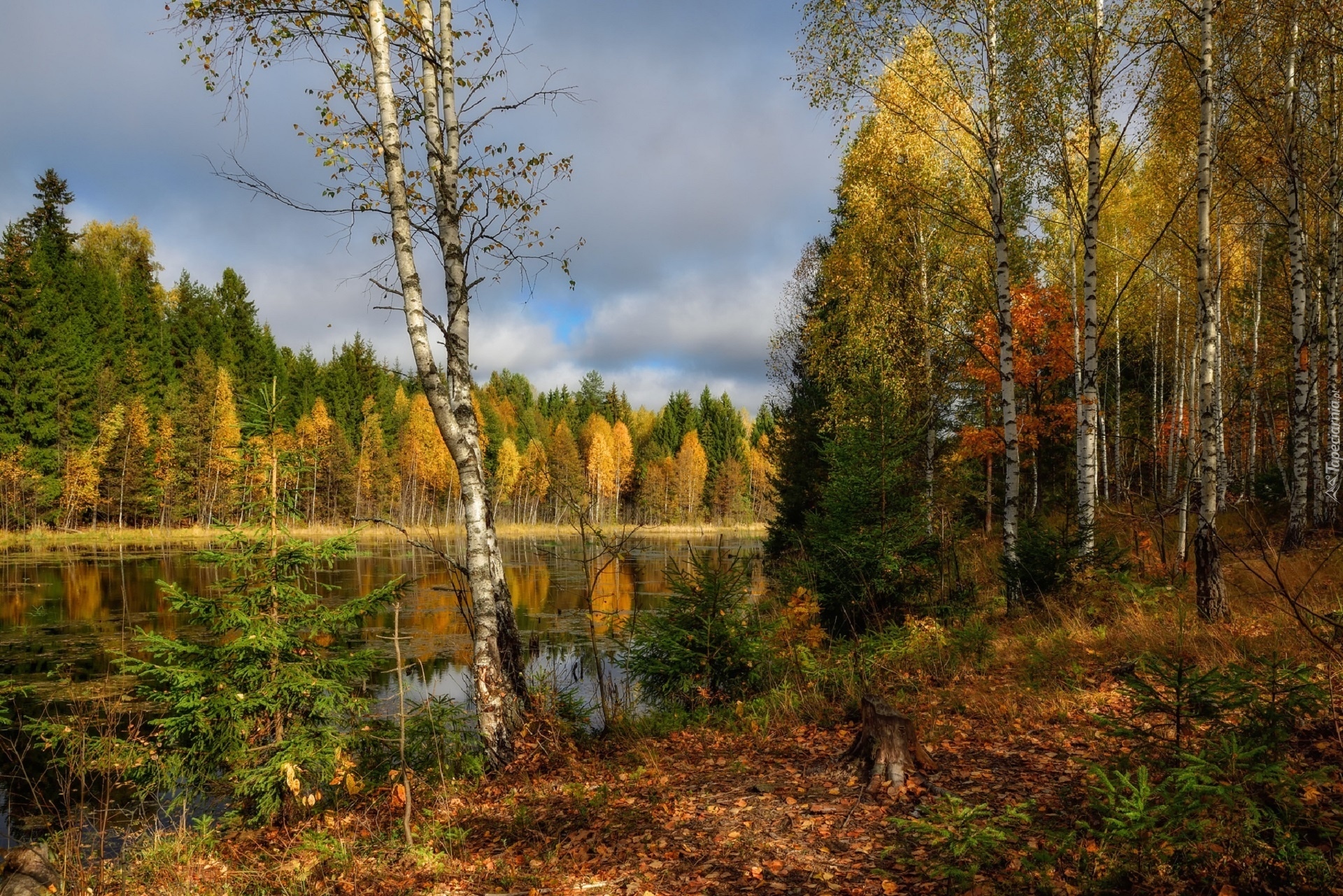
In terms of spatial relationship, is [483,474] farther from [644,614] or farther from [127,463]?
[127,463]

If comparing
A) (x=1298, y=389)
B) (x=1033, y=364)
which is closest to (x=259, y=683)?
(x=1298, y=389)

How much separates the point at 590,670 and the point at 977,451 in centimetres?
1443

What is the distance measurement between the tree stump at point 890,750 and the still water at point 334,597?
1.87 m

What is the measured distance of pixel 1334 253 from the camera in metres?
10.7

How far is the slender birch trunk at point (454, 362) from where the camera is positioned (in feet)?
19.6

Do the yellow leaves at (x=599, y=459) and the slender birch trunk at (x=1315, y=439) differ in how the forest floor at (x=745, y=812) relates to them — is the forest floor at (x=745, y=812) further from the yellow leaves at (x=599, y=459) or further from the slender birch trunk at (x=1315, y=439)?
the yellow leaves at (x=599, y=459)

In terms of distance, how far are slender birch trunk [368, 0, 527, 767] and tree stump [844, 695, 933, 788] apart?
10.3ft

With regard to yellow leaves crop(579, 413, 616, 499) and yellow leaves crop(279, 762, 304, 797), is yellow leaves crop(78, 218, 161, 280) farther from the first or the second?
yellow leaves crop(279, 762, 304, 797)

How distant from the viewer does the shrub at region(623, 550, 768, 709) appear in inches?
304

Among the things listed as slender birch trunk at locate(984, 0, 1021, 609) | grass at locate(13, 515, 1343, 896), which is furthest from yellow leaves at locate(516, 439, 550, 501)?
grass at locate(13, 515, 1343, 896)

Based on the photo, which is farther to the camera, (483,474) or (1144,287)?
(1144,287)

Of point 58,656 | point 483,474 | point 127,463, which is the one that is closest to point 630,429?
point 127,463

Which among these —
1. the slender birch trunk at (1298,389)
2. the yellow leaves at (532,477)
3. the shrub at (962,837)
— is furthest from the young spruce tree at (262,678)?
the yellow leaves at (532,477)

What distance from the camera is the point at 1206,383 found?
6.91 m
